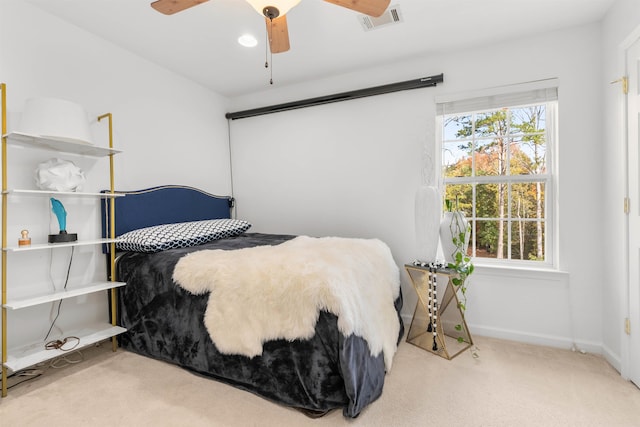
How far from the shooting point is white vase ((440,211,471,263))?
2.34 meters

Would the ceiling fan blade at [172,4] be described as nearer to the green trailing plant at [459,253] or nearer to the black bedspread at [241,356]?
the black bedspread at [241,356]

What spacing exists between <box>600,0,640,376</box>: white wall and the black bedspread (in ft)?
4.74

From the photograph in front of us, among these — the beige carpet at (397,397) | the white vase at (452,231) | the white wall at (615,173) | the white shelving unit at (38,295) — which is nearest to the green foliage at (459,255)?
the white vase at (452,231)

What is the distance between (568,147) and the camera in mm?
2369

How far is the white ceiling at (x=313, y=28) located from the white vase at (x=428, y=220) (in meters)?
1.28

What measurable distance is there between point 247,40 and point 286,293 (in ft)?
6.93

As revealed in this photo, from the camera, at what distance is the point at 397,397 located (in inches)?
67.7

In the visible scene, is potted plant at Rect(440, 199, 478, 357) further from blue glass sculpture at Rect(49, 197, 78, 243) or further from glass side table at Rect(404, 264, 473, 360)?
blue glass sculpture at Rect(49, 197, 78, 243)

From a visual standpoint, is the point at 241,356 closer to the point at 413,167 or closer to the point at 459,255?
the point at 459,255

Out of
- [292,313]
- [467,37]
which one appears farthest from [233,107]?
[292,313]

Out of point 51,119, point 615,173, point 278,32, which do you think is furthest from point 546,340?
point 51,119

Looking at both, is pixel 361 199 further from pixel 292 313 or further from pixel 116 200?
pixel 116 200

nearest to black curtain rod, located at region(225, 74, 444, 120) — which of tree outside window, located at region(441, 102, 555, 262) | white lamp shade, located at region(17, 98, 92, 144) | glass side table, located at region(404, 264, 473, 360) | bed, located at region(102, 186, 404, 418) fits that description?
tree outside window, located at region(441, 102, 555, 262)

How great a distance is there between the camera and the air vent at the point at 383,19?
86.5 inches
